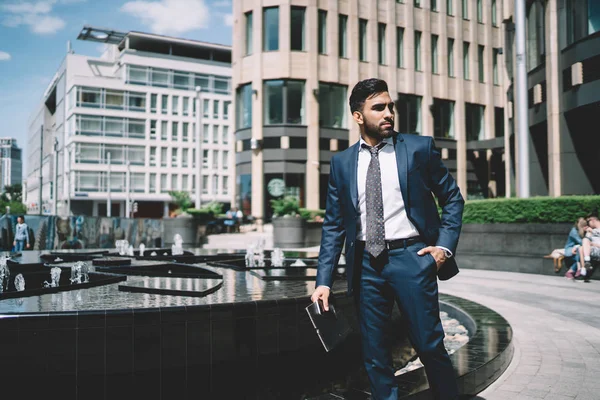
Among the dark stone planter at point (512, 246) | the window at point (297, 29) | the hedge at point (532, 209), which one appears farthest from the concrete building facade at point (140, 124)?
the hedge at point (532, 209)

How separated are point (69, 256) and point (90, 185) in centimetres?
6201

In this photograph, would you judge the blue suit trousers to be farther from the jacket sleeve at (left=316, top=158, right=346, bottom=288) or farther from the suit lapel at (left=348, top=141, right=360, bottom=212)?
the suit lapel at (left=348, top=141, right=360, bottom=212)

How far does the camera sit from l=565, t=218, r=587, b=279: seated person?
11828mm

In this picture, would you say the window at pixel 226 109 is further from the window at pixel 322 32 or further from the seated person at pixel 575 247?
the seated person at pixel 575 247

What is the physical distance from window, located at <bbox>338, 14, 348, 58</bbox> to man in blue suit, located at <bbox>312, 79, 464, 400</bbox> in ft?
114

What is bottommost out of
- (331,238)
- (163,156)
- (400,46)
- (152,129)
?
(331,238)

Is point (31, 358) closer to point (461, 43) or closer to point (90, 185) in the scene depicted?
point (461, 43)

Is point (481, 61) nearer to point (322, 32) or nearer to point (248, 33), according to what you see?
point (322, 32)

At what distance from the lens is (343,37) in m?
36.8

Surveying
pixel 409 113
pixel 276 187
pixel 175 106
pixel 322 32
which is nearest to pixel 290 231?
pixel 276 187

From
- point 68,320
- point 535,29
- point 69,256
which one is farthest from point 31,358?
point 535,29

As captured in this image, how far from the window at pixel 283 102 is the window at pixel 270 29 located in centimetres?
232

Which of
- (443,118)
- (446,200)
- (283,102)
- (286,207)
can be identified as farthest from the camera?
(443,118)

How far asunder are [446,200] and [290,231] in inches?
842
